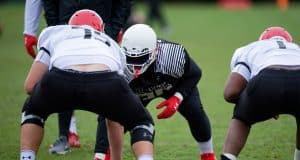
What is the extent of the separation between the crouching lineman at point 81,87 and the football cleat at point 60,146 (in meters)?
1.83

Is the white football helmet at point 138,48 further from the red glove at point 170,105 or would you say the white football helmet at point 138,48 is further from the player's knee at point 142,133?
the player's knee at point 142,133

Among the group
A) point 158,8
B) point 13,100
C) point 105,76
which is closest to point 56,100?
point 105,76

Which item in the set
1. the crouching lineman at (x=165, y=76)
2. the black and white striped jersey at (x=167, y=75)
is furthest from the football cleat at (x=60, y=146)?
the black and white striped jersey at (x=167, y=75)

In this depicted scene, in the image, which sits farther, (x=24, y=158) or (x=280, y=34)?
(x=280, y=34)

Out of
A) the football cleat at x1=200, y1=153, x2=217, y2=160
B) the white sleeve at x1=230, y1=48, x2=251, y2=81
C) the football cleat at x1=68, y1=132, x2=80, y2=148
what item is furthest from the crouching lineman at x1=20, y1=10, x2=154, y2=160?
the football cleat at x1=68, y1=132, x2=80, y2=148

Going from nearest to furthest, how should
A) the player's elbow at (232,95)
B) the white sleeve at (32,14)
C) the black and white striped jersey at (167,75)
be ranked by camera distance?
the player's elbow at (232,95) < the black and white striped jersey at (167,75) < the white sleeve at (32,14)

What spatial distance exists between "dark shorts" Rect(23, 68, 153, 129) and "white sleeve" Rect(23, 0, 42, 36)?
2286mm

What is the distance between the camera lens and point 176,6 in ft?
108

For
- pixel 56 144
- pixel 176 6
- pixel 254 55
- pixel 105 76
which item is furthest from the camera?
pixel 176 6

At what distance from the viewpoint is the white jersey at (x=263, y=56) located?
611cm

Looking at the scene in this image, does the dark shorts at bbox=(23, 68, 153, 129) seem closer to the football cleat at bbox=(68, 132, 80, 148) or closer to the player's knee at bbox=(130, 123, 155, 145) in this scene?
the player's knee at bbox=(130, 123, 155, 145)

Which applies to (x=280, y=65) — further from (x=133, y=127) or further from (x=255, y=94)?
(x=133, y=127)

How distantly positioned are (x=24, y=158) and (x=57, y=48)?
35.5 inches

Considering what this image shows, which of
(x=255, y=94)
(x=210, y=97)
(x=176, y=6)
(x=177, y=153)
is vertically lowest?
(x=176, y=6)
